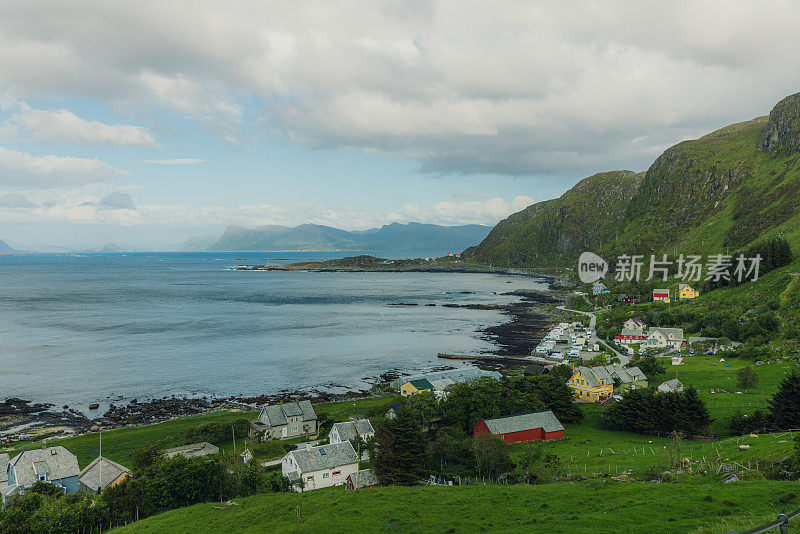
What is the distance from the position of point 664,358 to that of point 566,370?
2609cm

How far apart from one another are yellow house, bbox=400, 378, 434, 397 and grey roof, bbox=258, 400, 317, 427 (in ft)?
51.1

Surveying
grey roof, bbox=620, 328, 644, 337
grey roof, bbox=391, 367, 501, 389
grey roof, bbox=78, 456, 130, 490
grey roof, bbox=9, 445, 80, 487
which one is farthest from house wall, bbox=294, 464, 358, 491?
grey roof, bbox=620, 328, 644, 337

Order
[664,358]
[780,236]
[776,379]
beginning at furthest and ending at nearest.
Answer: [780,236] < [664,358] < [776,379]

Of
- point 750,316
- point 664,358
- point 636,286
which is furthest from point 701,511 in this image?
point 636,286

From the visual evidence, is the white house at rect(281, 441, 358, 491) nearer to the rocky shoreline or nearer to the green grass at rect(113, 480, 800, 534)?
the green grass at rect(113, 480, 800, 534)

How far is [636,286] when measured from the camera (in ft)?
523

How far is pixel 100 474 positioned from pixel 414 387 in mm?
40458

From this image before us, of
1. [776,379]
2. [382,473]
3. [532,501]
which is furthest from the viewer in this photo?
[776,379]

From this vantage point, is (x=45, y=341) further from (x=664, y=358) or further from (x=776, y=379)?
(x=776, y=379)

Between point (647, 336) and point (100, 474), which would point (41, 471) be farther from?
point (647, 336)

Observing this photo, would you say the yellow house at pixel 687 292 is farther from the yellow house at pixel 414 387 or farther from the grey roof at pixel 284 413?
the grey roof at pixel 284 413

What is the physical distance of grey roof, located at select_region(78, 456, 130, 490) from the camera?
40750mm

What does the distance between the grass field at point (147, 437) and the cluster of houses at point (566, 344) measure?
4266 centimetres

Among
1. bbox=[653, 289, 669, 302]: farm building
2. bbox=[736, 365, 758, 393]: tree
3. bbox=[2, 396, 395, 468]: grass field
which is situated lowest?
bbox=[2, 396, 395, 468]: grass field
